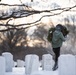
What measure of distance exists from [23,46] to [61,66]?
3231 centimetres

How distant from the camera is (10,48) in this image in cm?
→ 4100

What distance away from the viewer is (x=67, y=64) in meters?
9.77

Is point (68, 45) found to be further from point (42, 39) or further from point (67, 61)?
point (67, 61)

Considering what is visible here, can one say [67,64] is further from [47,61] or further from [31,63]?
[47,61]

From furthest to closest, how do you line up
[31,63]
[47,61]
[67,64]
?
[47,61] → [31,63] → [67,64]

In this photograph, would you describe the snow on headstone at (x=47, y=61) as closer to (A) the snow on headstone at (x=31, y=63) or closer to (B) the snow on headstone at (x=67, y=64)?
(A) the snow on headstone at (x=31, y=63)

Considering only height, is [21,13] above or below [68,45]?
above

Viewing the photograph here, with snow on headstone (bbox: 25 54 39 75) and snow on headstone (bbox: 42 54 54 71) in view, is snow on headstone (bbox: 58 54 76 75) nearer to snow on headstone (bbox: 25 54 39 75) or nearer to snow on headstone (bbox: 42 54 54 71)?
snow on headstone (bbox: 25 54 39 75)

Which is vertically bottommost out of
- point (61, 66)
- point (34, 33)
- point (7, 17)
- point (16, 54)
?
point (16, 54)

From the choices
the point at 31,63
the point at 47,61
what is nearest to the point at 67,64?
the point at 31,63

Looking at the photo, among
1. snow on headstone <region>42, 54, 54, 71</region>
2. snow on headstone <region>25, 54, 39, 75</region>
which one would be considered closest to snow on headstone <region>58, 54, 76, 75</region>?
snow on headstone <region>25, 54, 39, 75</region>

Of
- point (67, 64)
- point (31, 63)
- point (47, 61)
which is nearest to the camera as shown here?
point (67, 64)

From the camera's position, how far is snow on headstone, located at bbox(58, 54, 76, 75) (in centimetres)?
970

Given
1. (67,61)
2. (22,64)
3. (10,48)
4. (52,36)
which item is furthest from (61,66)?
(10,48)
